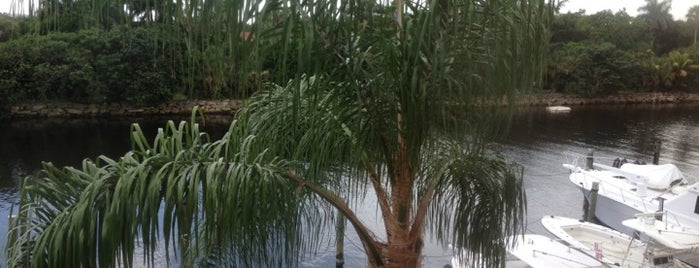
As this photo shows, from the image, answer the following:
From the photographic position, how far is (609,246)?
9.54 metres

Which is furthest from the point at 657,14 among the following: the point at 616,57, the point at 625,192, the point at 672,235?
the point at 672,235

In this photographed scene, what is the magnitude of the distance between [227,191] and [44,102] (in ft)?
92.5

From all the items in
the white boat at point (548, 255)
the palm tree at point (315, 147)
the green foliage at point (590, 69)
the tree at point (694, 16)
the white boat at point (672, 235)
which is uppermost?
the tree at point (694, 16)

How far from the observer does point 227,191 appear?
216 centimetres

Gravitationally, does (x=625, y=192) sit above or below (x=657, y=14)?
below

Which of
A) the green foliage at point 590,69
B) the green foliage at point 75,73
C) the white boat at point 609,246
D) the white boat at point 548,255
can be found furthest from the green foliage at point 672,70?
the white boat at point 548,255

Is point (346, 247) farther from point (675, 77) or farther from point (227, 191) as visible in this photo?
point (675, 77)

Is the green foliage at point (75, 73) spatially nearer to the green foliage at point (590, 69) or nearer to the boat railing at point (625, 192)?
the boat railing at point (625, 192)

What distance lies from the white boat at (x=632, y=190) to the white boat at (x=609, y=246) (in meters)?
1.36

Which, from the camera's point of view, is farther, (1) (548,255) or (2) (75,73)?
(2) (75,73)

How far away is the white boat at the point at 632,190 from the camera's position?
442 inches

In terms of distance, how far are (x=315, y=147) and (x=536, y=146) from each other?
63.4ft

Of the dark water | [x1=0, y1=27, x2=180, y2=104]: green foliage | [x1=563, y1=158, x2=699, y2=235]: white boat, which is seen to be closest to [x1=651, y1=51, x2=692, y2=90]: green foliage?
the dark water

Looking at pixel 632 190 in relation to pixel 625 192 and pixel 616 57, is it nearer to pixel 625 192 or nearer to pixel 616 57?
pixel 625 192
